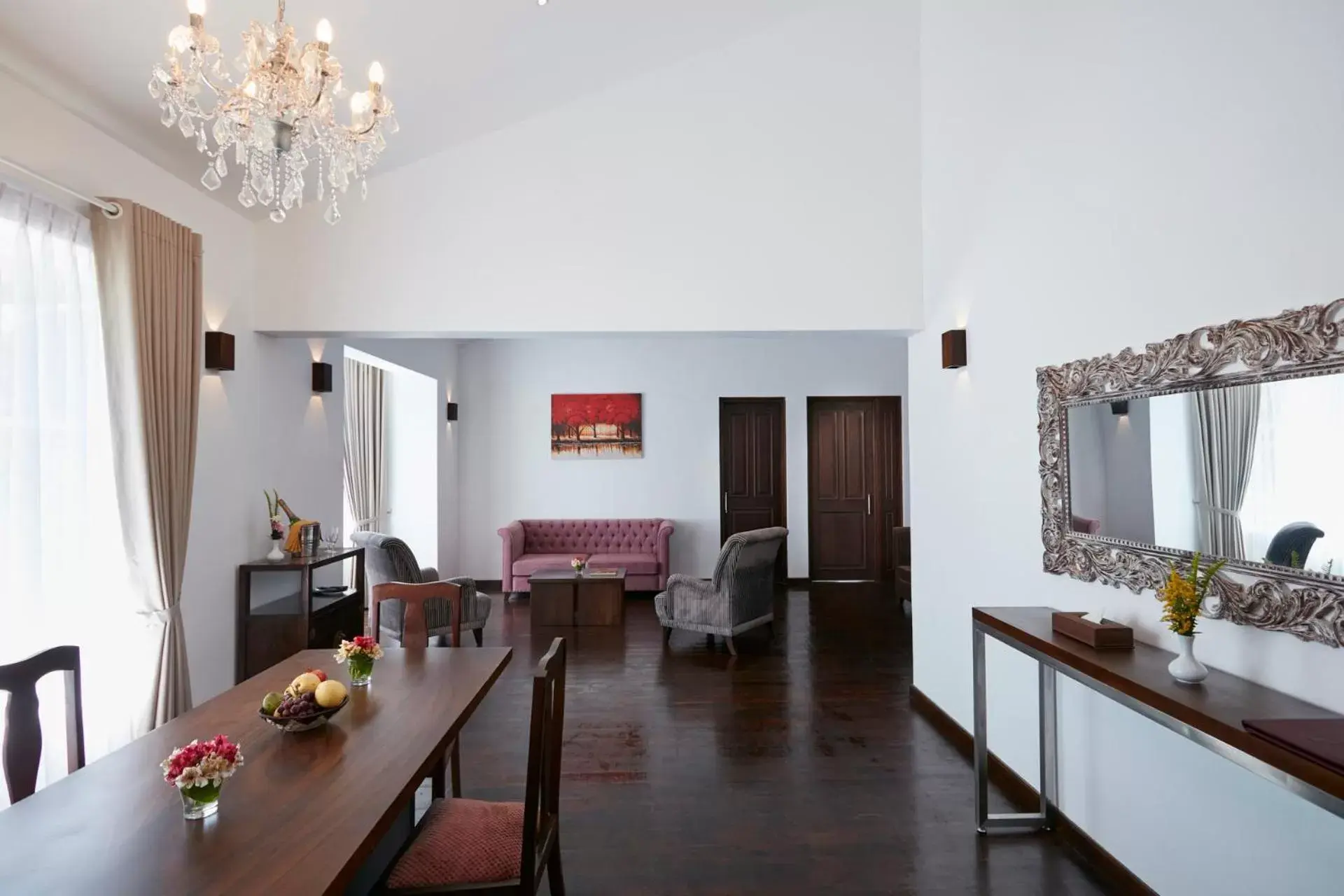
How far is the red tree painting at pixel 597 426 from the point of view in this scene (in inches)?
342

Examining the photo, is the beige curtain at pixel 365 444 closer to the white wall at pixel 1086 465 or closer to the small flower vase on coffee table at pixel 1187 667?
the white wall at pixel 1086 465

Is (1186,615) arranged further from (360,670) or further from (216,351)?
(216,351)

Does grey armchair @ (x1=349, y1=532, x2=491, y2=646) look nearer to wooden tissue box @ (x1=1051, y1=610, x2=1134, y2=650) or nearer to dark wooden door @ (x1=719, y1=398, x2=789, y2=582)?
dark wooden door @ (x1=719, y1=398, x2=789, y2=582)

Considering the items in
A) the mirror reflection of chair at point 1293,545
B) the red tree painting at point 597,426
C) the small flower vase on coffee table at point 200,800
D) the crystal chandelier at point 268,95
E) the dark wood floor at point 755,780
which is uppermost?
the crystal chandelier at point 268,95

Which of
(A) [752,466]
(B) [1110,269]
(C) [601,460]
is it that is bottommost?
(A) [752,466]

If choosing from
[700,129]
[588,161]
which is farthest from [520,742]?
[700,129]

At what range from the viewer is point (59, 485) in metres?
2.82

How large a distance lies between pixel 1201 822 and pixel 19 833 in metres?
3.02

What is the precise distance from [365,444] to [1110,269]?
6.59 meters

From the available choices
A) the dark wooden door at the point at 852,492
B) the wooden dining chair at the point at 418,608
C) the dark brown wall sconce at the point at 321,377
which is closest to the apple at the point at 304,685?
the wooden dining chair at the point at 418,608

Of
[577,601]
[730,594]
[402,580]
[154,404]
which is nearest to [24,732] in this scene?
[154,404]

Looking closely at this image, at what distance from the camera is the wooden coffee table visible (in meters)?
6.62

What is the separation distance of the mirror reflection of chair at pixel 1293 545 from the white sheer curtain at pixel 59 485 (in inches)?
157

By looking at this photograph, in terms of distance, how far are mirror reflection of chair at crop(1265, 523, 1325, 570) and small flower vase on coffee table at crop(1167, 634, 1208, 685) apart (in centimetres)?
29
